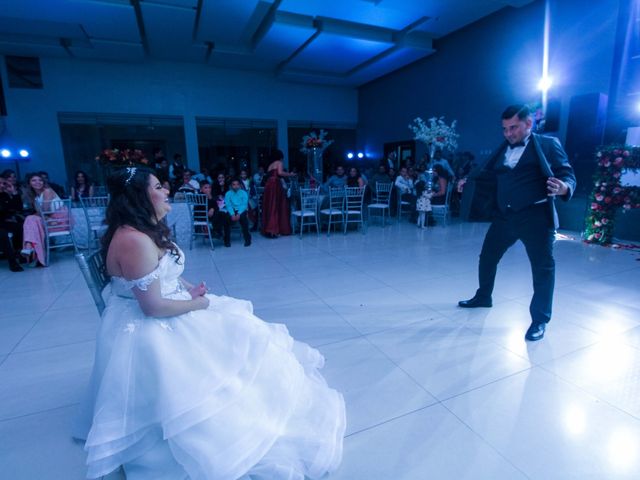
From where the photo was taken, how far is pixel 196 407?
1220 mm

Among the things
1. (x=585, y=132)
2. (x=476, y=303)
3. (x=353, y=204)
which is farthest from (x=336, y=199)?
(x=585, y=132)

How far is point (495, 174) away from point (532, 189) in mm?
289

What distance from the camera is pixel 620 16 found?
493 centimetres

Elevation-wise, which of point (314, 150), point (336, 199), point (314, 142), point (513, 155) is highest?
point (314, 142)

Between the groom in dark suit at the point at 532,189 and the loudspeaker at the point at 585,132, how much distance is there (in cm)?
391

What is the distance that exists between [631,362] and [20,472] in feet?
9.92

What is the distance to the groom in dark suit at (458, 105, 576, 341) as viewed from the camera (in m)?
2.10

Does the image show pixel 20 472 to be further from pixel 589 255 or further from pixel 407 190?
pixel 407 190

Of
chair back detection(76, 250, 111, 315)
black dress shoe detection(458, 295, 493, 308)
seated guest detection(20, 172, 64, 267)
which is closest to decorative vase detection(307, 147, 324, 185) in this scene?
seated guest detection(20, 172, 64, 267)

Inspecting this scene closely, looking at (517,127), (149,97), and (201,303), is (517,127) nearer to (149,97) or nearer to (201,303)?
(201,303)

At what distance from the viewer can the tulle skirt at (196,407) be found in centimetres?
119

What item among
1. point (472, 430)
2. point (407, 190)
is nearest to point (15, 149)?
point (407, 190)

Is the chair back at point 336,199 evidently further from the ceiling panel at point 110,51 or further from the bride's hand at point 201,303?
the ceiling panel at point 110,51

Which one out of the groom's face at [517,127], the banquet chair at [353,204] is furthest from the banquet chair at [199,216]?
the groom's face at [517,127]
